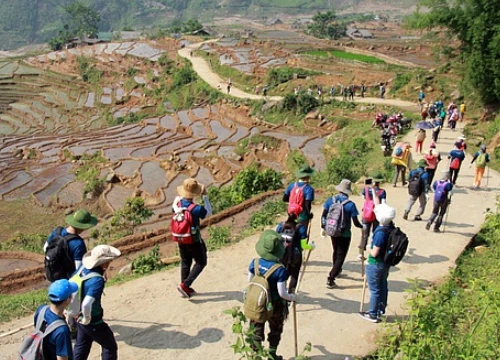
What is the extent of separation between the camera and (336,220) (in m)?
7.18

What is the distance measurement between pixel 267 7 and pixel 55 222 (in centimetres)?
16312

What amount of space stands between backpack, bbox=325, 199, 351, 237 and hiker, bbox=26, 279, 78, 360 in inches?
161

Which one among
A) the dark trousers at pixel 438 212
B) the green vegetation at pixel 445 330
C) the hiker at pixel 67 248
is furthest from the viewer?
the dark trousers at pixel 438 212

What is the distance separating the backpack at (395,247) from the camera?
6047 mm

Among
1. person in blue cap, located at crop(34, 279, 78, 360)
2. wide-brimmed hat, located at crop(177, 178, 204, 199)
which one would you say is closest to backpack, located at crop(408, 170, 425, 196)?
wide-brimmed hat, located at crop(177, 178, 204, 199)

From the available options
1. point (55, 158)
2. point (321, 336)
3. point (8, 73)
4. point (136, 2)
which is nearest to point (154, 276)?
point (321, 336)

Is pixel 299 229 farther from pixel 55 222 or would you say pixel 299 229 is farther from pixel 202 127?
pixel 202 127

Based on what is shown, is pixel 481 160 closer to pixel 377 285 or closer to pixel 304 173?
pixel 304 173

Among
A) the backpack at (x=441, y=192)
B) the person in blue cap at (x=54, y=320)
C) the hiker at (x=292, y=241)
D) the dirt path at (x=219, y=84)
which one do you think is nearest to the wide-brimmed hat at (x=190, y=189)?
the hiker at (x=292, y=241)

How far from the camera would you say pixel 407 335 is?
4.92 m

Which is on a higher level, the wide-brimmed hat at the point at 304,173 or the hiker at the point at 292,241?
the wide-brimmed hat at the point at 304,173

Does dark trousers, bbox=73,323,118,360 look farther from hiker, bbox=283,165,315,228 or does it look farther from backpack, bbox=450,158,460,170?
backpack, bbox=450,158,460,170

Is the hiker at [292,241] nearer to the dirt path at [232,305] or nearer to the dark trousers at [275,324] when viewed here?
the dark trousers at [275,324]

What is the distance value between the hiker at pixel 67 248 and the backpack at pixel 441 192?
268 inches
